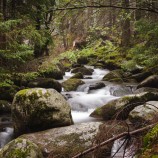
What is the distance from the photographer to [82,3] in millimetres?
5188

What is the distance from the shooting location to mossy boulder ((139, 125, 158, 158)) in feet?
6.29

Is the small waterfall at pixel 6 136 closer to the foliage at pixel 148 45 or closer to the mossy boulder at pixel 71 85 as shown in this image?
the foliage at pixel 148 45

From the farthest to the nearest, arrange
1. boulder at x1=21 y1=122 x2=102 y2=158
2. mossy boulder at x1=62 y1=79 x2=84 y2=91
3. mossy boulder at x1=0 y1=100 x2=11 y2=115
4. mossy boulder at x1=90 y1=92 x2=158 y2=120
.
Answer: mossy boulder at x1=62 y1=79 x2=84 y2=91 < mossy boulder at x1=0 y1=100 x2=11 y2=115 < mossy boulder at x1=90 y1=92 x2=158 y2=120 < boulder at x1=21 y1=122 x2=102 y2=158

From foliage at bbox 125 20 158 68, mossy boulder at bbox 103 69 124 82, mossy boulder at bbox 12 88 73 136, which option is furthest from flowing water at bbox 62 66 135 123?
foliage at bbox 125 20 158 68

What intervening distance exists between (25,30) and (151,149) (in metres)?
8.01

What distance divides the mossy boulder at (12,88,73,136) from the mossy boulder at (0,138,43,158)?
6.45 feet

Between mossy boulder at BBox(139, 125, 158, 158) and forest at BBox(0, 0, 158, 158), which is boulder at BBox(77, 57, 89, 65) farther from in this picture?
mossy boulder at BBox(139, 125, 158, 158)

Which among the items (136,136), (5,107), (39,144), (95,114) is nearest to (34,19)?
(5,107)

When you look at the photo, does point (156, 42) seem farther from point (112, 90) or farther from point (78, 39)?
point (78, 39)

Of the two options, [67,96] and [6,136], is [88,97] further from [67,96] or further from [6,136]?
[6,136]

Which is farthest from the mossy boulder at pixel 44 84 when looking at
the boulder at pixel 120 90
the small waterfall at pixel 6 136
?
the small waterfall at pixel 6 136

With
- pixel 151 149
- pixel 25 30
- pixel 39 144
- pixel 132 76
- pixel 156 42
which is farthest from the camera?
pixel 132 76

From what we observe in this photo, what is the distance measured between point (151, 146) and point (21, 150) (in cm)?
424

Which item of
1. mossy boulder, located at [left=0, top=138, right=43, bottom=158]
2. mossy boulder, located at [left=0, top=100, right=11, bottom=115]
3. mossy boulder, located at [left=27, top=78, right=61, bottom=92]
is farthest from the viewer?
mossy boulder, located at [left=27, top=78, right=61, bottom=92]
